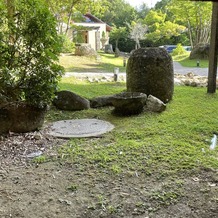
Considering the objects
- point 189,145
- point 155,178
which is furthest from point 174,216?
point 189,145

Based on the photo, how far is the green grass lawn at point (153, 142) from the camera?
2525 millimetres

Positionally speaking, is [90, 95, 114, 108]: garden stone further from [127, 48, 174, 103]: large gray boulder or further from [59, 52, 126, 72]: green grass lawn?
[59, 52, 126, 72]: green grass lawn

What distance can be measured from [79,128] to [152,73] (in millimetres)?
1749

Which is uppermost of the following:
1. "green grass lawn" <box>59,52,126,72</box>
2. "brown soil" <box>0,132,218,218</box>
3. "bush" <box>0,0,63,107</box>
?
"bush" <box>0,0,63,107</box>

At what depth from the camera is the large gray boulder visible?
467 cm

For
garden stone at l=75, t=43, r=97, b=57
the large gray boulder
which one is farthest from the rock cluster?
garden stone at l=75, t=43, r=97, b=57

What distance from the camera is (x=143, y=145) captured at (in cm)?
296

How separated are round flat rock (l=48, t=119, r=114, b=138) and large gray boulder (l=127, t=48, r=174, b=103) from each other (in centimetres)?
122

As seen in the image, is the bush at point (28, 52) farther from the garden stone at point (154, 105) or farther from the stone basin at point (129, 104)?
the garden stone at point (154, 105)

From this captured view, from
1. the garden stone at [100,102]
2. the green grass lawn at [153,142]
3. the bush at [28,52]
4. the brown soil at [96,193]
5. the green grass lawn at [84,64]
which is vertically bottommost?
the brown soil at [96,193]

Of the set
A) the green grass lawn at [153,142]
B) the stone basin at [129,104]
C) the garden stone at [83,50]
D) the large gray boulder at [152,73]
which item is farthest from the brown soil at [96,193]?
the garden stone at [83,50]

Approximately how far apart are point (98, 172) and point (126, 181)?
273 mm

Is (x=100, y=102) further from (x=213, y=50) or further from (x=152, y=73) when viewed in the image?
(x=213, y=50)

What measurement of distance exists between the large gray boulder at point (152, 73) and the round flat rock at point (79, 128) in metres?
1.22
